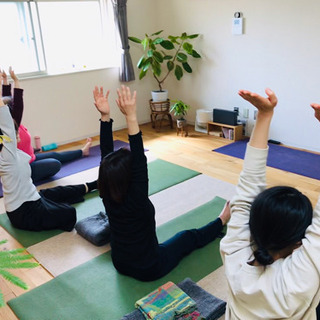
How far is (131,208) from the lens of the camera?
1.67 m

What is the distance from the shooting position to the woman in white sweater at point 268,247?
0.82 m

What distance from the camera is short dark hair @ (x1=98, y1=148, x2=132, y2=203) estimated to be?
1.60 metres

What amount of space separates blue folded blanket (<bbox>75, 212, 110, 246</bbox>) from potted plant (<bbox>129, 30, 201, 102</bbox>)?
2551mm

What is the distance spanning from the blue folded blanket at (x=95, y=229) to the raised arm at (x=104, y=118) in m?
0.53

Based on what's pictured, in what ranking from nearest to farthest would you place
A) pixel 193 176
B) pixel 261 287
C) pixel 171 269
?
1. pixel 261 287
2. pixel 171 269
3. pixel 193 176

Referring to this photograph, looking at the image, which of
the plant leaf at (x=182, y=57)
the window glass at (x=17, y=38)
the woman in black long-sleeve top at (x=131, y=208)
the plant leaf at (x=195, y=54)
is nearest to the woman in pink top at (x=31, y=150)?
the window glass at (x=17, y=38)

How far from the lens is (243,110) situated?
165 inches

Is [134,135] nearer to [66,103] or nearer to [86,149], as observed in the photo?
[86,149]

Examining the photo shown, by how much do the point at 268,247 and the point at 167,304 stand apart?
2.70 feet

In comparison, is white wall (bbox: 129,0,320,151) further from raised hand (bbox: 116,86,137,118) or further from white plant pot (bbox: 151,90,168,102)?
raised hand (bbox: 116,86,137,118)

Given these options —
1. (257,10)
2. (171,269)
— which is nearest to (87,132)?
(257,10)

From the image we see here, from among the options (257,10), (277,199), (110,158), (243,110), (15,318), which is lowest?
(15,318)

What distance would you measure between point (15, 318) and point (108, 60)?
3.55 metres

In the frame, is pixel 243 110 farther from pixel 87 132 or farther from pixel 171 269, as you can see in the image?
pixel 171 269
